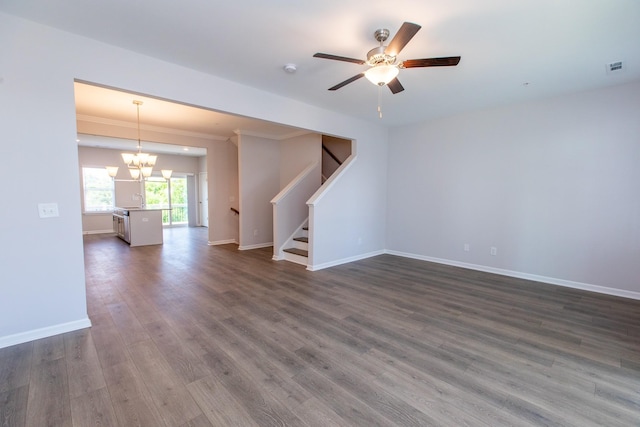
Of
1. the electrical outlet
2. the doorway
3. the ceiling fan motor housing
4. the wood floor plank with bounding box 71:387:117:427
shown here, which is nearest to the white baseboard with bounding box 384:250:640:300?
the ceiling fan motor housing

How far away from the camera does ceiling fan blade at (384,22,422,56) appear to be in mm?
1774

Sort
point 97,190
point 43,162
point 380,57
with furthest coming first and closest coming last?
point 97,190 → point 43,162 → point 380,57

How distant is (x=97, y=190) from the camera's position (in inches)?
358

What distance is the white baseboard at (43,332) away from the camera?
2.30m

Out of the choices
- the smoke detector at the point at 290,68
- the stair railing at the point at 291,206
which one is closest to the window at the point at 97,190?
the stair railing at the point at 291,206

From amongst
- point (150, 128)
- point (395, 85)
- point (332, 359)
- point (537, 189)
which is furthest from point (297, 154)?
point (332, 359)

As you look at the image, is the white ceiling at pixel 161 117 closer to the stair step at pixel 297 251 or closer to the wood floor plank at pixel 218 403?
the stair step at pixel 297 251

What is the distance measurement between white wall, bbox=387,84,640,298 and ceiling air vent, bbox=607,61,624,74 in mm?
668

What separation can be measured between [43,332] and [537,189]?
6.09 metres

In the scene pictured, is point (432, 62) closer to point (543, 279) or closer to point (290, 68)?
point (290, 68)

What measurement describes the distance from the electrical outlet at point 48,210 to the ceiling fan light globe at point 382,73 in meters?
2.95

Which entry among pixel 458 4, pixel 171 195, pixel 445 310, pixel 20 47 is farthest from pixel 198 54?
pixel 171 195

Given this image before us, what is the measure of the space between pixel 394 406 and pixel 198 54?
135 inches

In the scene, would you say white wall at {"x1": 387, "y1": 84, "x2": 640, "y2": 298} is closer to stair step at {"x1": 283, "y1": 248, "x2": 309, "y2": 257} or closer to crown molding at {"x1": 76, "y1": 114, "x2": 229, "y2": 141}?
stair step at {"x1": 283, "y1": 248, "x2": 309, "y2": 257}
